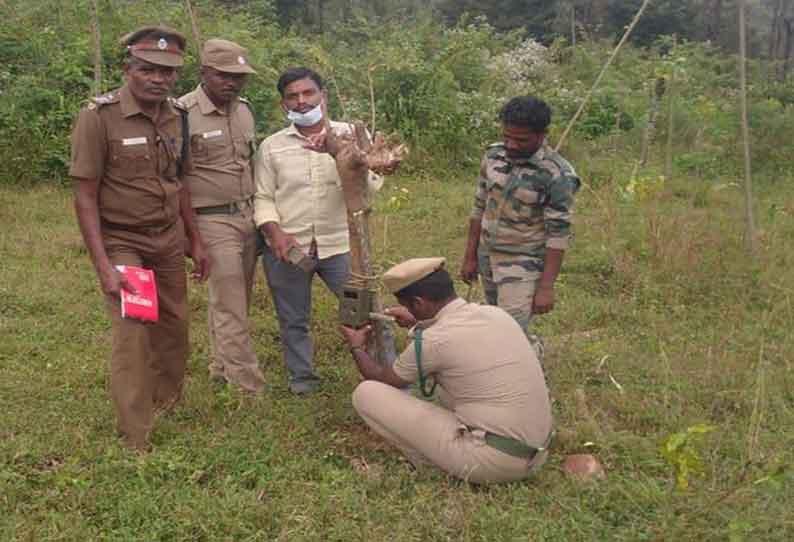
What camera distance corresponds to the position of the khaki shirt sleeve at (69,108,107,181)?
359 centimetres

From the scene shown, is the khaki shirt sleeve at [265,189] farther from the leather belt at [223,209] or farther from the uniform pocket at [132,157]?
the uniform pocket at [132,157]

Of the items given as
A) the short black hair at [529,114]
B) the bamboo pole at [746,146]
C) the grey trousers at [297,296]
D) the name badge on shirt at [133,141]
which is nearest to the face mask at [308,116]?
the grey trousers at [297,296]

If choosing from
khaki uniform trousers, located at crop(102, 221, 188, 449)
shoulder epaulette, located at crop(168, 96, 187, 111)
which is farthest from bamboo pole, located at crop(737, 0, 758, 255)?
khaki uniform trousers, located at crop(102, 221, 188, 449)

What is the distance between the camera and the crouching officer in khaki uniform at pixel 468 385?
3.55m

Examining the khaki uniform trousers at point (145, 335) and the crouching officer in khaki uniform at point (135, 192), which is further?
the khaki uniform trousers at point (145, 335)

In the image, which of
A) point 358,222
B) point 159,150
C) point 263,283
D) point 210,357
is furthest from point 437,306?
point 263,283

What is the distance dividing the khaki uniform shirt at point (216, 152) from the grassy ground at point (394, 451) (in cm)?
96

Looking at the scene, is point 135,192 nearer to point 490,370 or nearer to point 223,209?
point 223,209

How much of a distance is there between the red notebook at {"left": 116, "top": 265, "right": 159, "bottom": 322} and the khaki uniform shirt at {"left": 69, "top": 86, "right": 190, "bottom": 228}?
0.72ft

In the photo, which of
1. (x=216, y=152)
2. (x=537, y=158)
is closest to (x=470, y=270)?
(x=537, y=158)

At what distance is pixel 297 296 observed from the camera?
455 centimetres

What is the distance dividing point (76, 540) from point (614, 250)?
501 cm

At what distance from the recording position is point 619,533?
333cm

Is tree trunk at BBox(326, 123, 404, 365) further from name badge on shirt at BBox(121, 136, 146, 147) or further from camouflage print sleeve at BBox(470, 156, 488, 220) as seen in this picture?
name badge on shirt at BBox(121, 136, 146, 147)
